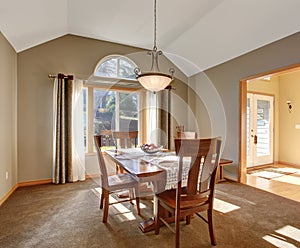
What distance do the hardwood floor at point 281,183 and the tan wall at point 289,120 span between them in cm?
74

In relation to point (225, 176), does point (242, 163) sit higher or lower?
higher

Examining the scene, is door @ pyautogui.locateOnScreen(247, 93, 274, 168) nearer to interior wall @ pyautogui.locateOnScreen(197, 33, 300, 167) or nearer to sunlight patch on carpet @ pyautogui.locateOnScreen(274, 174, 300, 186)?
sunlight patch on carpet @ pyautogui.locateOnScreen(274, 174, 300, 186)

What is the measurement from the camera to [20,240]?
205 centimetres

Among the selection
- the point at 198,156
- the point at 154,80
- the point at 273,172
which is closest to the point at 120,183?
the point at 198,156

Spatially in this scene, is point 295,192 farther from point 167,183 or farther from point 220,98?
point 167,183

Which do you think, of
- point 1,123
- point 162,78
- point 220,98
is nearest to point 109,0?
point 162,78

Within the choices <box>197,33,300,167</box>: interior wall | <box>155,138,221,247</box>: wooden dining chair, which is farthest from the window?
<box>155,138,221,247</box>: wooden dining chair

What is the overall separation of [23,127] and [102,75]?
1.94 m

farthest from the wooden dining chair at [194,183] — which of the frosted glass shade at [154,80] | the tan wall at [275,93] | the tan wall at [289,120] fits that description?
the tan wall at [289,120]

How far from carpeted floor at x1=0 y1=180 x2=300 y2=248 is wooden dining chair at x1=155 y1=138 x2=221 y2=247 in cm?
28

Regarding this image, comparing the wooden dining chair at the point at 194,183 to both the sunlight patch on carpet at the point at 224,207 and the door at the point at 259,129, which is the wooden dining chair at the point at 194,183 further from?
the door at the point at 259,129

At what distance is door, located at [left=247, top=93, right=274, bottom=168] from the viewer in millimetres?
5406

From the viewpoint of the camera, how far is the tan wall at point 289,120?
5484 millimetres

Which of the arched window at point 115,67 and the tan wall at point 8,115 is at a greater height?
the arched window at point 115,67
